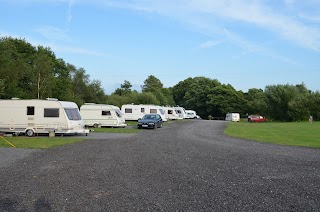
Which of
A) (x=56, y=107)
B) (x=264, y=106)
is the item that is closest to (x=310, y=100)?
(x=264, y=106)

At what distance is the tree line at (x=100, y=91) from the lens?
4025 cm

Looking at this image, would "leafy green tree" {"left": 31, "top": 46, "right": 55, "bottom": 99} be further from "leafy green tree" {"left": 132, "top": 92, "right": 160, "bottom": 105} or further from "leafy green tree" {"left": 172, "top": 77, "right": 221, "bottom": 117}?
"leafy green tree" {"left": 172, "top": 77, "right": 221, "bottom": 117}

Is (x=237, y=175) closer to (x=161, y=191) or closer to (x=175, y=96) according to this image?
(x=161, y=191)

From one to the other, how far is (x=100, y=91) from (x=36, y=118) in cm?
4826

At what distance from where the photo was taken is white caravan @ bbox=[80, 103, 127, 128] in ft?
114

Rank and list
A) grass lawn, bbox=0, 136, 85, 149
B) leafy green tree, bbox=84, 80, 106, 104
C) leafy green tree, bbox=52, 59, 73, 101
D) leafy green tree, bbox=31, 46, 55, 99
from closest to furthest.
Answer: grass lawn, bbox=0, 136, 85, 149 < leafy green tree, bbox=31, 46, 55, 99 < leafy green tree, bbox=52, 59, 73, 101 < leafy green tree, bbox=84, 80, 106, 104

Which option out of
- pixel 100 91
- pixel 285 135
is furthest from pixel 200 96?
pixel 285 135

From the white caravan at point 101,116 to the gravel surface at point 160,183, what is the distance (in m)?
21.4

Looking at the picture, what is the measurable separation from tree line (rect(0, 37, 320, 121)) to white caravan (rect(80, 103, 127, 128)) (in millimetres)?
7961

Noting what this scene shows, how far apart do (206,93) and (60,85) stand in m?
47.6

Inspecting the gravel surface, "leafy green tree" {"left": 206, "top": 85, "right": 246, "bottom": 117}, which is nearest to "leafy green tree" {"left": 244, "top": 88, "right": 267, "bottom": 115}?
"leafy green tree" {"left": 206, "top": 85, "right": 246, "bottom": 117}

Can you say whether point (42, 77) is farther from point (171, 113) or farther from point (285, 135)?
point (285, 135)

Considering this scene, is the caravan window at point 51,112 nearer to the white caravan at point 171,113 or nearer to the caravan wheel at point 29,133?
the caravan wheel at point 29,133

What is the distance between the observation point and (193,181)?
845 cm
